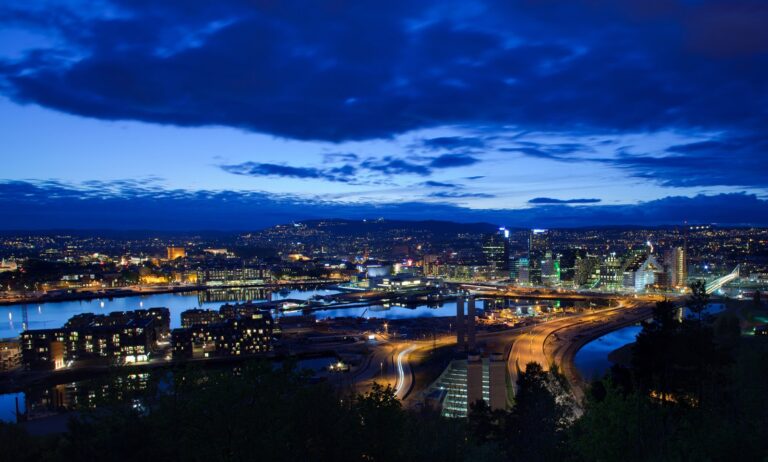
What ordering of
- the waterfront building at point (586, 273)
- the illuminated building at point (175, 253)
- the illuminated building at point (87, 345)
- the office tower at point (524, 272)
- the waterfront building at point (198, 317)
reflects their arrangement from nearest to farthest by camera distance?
1. the illuminated building at point (87, 345)
2. the waterfront building at point (198, 317)
3. the waterfront building at point (586, 273)
4. the office tower at point (524, 272)
5. the illuminated building at point (175, 253)

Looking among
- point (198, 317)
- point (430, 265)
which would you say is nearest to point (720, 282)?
point (430, 265)

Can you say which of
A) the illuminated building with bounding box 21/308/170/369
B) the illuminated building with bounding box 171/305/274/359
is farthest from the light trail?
the illuminated building with bounding box 21/308/170/369

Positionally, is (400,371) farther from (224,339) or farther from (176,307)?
(176,307)

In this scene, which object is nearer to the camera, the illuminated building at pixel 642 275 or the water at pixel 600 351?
the water at pixel 600 351

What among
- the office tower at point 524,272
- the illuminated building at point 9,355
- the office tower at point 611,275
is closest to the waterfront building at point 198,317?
the illuminated building at point 9,355

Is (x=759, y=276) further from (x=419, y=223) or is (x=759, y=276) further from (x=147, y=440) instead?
(x=419, y=223)

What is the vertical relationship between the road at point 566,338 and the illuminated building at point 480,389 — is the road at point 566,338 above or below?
below

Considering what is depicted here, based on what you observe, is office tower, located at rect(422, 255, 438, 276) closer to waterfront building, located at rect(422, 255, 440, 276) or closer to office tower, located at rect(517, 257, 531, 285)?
waterfront building, located at rect(422, 255, 440, 276)

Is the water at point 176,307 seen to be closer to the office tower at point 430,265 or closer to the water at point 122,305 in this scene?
the water at point 122,305
